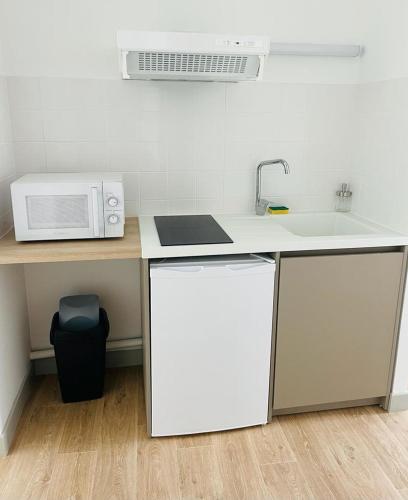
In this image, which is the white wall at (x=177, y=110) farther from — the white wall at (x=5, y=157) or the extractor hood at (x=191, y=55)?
the extractor hood at (x=191, y=55)

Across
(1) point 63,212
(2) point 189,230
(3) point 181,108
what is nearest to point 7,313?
(1) point 63,212

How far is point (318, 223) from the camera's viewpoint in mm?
2543

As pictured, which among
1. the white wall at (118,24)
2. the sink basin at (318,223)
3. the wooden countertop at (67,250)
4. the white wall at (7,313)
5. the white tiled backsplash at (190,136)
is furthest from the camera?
the sink basin at (318,223)

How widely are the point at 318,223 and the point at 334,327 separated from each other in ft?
2.29

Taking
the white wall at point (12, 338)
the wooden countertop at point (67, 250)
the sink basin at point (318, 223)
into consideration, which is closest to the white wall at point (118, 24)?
the sink basin at point (318, 223)

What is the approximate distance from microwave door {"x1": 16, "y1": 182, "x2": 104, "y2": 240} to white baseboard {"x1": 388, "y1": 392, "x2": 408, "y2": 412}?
1.65 m

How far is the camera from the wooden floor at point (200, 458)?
1766 mm

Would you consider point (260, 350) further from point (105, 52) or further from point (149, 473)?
point (105, 52)

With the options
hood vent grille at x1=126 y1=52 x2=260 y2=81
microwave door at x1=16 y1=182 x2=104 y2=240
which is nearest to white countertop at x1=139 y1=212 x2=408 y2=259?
microwave door at x1=16 y1=182 x2=104 y2=240

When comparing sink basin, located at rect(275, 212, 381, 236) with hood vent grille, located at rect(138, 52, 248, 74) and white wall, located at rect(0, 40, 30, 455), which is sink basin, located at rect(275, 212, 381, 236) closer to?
hood vent grille, located at rect(138, 52, 248, 74)

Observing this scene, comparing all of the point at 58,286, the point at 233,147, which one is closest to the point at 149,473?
the point at 58,286

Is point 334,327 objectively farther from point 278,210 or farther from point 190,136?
point 190,136

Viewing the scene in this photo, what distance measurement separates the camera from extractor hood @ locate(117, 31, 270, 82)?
5.72ft

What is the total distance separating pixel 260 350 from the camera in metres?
2.01
